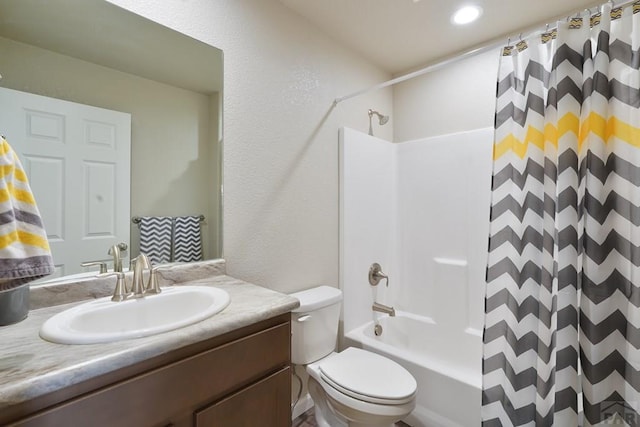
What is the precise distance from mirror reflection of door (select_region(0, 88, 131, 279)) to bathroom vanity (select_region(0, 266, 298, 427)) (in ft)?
0.84

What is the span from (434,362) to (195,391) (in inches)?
55.2

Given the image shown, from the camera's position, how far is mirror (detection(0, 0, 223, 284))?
1005 mm

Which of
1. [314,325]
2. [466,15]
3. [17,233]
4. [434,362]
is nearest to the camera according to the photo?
[17,233]

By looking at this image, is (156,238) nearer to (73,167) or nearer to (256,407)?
(73,167)

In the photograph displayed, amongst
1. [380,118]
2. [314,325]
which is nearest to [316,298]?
[314,325]

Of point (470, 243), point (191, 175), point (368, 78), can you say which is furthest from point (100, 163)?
point (470, 243)

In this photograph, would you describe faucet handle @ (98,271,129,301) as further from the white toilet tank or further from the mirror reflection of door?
the white toilet tank

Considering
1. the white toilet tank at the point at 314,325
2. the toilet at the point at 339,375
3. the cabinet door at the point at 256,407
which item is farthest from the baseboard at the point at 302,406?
the cabinet door at the point at 256,407

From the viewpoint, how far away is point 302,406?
176 centimetres

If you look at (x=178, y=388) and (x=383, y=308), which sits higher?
(x=178, y=388)

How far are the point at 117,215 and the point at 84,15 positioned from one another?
0.75 m

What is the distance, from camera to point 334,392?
53.9 inches

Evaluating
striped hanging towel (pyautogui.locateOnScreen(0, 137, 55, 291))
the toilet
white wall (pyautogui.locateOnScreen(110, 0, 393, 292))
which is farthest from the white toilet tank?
striped hanging towel (pyautogui.locateOnScreen(0, 137, 55, 291))

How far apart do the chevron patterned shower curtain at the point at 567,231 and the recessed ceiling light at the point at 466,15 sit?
2.41 feet
